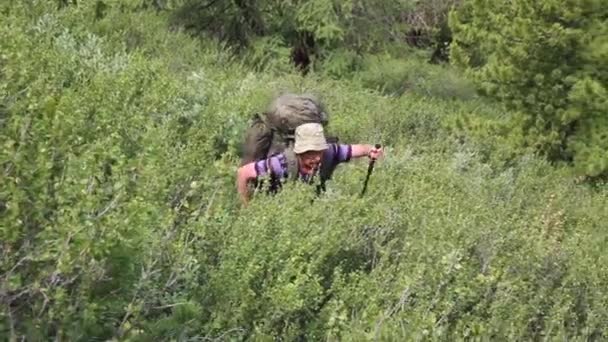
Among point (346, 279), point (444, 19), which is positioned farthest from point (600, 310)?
point (444, 19)

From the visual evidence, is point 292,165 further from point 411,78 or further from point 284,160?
point 411,78

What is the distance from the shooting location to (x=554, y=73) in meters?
10.5

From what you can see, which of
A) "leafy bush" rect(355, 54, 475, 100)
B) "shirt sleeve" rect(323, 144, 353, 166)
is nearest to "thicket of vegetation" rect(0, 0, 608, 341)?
"shirt sleeve" rect(323, 144, 353, 166)

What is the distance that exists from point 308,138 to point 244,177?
431 millimetres

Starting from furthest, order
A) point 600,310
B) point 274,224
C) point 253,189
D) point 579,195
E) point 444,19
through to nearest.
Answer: point 444,19, point 579,195, point 253,189, point 600,310, point 274,224

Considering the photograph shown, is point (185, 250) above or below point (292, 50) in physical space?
above

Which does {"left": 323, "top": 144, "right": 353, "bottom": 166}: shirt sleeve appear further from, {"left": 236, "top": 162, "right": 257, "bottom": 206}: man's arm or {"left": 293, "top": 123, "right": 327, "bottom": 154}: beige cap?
{"left": 236, "top": 162, "right": 257, "bottom": 206}: man's arm

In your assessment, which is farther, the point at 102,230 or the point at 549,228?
the point at 549,228

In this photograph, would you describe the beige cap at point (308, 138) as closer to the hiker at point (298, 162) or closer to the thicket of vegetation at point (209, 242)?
the hiker at point (298, 162)

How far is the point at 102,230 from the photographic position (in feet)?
7.02

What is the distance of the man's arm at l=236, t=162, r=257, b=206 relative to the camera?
4.00 meters

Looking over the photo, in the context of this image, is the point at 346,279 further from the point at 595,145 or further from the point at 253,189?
the point at 595,145

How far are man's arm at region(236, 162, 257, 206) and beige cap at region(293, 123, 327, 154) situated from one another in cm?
29

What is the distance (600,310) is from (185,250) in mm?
2089
